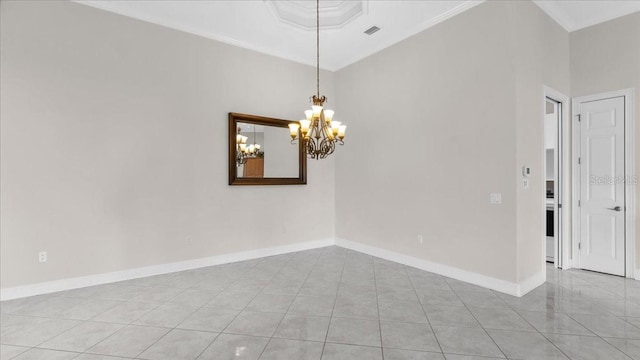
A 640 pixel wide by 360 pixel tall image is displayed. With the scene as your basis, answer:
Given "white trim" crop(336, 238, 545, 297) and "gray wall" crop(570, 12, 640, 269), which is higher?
"gray wall" crop(570, 12, 640, 269)

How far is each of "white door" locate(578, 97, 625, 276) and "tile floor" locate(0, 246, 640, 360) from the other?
33cm

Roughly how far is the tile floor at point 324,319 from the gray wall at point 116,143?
1.92ft

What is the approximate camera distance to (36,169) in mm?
3398

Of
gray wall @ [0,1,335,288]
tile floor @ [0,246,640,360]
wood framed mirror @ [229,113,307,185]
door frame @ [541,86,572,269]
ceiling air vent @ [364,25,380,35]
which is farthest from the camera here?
wood framed mirror @ [229,113,307,185]

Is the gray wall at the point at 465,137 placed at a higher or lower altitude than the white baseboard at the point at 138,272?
higher

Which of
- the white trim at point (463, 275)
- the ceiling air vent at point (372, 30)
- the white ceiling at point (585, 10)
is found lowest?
the white trim at point (463, 275)

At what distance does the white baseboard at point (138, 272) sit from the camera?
336 centimetres

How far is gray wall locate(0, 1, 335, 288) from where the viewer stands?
11.0ft

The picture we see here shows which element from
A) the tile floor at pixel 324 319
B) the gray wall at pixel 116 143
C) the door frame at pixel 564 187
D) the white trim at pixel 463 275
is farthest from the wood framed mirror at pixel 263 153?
the door frame at pixel 564 187

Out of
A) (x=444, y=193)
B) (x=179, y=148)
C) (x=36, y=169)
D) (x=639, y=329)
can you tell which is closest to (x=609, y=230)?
(x=639, y=329)

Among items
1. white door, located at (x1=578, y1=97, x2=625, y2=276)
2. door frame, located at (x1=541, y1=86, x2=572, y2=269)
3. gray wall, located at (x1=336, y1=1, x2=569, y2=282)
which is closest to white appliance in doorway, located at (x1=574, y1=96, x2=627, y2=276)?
white door, located at (x1=578, y1=97, x2=625, y2=276)

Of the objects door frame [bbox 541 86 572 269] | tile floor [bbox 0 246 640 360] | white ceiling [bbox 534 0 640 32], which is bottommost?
tile floor [bbox 0 246 640 360]

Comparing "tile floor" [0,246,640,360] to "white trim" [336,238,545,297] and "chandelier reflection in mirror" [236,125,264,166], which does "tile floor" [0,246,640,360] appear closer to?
"white trim" [336,238,545,297]

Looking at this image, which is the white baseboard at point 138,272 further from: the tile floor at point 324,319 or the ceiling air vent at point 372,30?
the ceiling air vent at point 372,30
